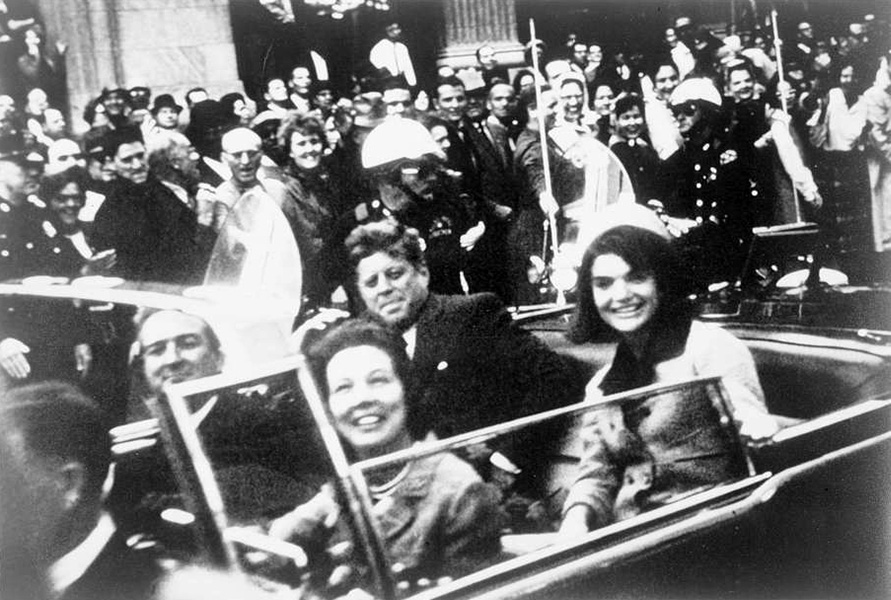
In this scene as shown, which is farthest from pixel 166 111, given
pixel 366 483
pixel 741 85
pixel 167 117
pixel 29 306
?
pixel 741 85

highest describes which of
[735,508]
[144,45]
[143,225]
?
[144,45]

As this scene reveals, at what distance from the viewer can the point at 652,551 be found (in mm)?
2449

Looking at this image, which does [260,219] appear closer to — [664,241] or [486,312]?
[486,312]

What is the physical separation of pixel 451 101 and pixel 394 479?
1.29 meters

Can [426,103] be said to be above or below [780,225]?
above

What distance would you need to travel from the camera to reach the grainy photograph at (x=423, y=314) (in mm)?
2242

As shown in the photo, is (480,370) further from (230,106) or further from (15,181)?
(15,181)

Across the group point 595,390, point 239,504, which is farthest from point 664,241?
point 239,504

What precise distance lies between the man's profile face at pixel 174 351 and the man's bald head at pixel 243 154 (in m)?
0.55

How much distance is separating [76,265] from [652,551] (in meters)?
1.55

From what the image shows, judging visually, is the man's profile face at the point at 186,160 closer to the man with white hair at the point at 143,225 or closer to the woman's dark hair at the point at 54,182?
the man with white hair at the point at 143,225

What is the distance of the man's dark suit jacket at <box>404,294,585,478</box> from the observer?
262cm

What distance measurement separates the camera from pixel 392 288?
2652mm

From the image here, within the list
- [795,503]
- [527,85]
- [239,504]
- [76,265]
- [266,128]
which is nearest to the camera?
[239,504]
